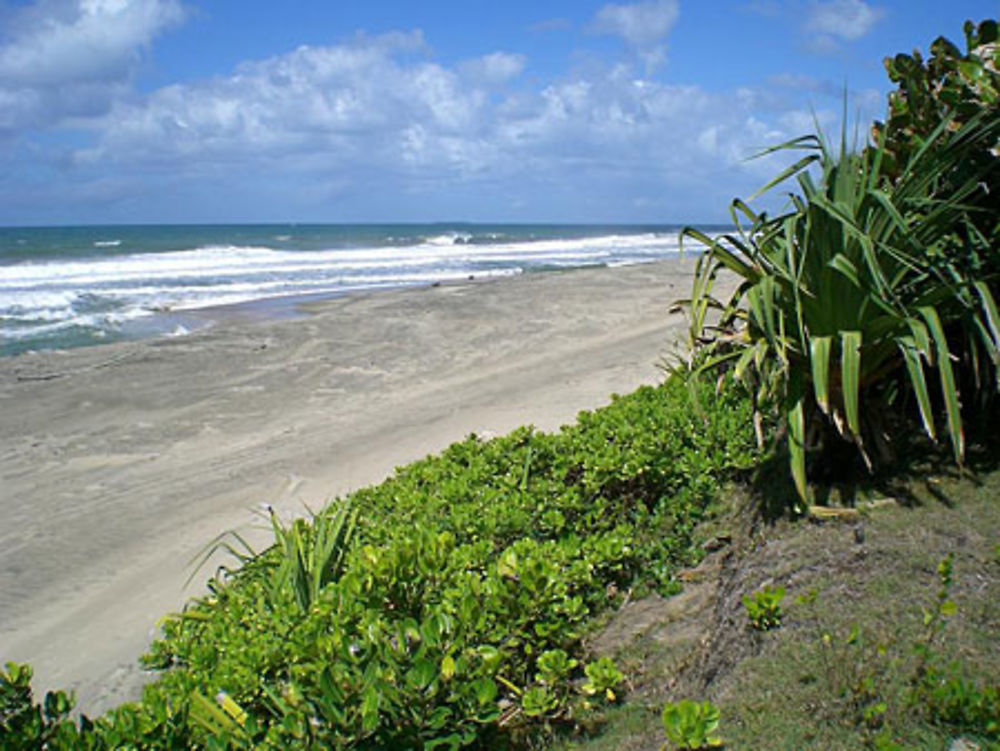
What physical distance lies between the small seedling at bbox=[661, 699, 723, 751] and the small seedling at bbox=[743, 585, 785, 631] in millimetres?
597

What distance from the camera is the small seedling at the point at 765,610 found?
2676 millimetres

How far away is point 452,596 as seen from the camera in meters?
2.79

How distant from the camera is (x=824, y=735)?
2.16 m

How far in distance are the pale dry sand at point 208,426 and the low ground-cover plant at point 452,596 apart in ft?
4.16

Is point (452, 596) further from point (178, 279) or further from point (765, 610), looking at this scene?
point (178, 279)

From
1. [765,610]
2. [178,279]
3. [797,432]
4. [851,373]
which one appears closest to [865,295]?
[851,373]

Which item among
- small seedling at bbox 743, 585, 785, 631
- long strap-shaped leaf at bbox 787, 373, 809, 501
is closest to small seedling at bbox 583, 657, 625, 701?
small seedling at bbox 743, 585, 785, 631

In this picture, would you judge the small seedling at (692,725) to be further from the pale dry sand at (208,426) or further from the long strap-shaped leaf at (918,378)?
the pale dry sand at (208,426)

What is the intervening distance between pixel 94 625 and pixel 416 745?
353 centimetres

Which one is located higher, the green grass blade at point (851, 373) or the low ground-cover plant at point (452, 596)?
the green grass blade at point (851, 373)

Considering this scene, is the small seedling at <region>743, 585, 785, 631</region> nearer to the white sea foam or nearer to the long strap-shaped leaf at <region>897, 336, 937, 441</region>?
the long strap-shaped leaf at <region>897, 336, 937, 441</region>

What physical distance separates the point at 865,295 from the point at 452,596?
201cm

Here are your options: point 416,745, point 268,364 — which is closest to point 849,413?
point 416,745

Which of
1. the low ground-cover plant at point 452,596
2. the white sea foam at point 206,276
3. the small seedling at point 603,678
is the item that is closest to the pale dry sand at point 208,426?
the low ground-cover plant at point 452,596
